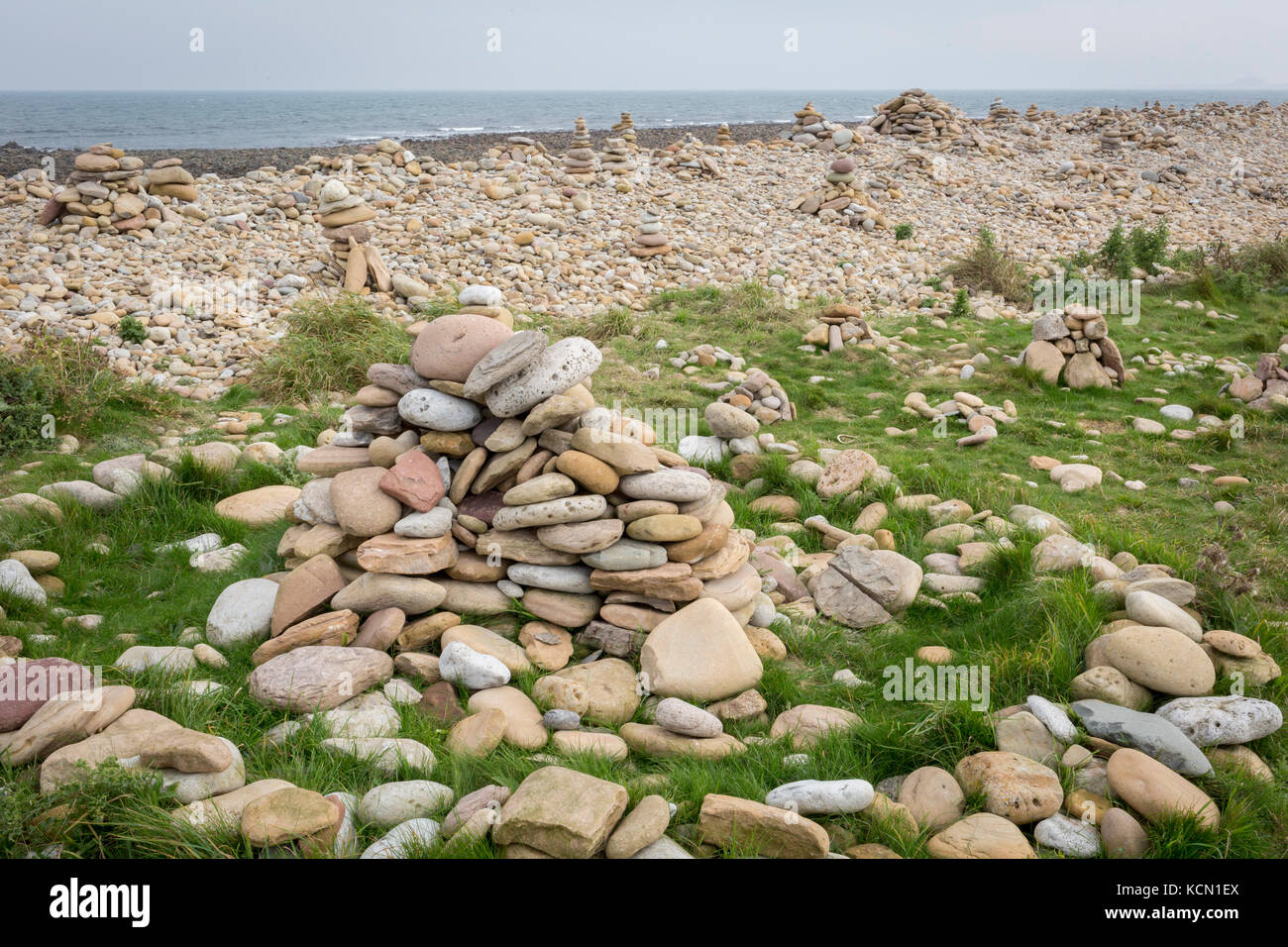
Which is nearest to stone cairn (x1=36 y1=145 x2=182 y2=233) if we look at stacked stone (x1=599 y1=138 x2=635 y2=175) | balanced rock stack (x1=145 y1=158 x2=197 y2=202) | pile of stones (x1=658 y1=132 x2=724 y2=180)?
balanced rock stack (x1=145 y1=158 x2=197 y2=202)

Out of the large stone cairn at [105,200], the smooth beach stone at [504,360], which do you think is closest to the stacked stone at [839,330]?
the smooth beach stone at [504,360]

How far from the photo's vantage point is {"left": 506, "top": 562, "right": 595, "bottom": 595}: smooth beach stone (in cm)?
478

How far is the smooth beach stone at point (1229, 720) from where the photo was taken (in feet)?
12.2

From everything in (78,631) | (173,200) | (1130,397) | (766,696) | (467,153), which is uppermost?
(467,153)

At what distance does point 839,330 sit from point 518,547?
6.61 meters

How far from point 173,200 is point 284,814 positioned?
13.3 metres

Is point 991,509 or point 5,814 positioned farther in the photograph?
point 991,509

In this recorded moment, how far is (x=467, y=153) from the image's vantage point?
19.4 metres

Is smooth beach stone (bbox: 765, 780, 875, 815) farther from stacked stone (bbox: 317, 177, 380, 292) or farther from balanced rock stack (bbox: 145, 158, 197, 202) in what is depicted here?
balanced rock stack (bbox: 145, 158, 197, 202)

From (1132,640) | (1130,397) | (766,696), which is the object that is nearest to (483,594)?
(766,696)

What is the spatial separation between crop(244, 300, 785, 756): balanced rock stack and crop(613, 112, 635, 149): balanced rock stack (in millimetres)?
16310

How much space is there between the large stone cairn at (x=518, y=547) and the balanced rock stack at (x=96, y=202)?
32.1 feet

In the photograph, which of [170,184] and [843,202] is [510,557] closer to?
[170,184]

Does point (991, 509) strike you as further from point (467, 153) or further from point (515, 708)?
point (467, 153)
